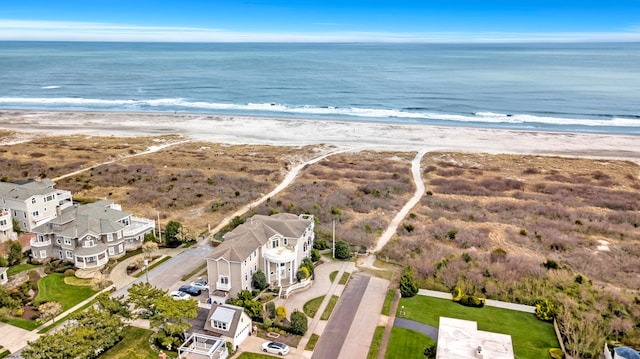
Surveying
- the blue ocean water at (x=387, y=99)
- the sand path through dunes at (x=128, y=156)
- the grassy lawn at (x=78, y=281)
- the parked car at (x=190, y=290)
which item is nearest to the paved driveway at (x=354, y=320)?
the parked car at (x=190, y=290)

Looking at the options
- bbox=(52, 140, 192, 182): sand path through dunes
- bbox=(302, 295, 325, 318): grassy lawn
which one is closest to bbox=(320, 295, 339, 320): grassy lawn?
bbox=(302, 295, 325, 318): grassy lawn

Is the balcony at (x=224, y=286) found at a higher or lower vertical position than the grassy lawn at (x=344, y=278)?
higher

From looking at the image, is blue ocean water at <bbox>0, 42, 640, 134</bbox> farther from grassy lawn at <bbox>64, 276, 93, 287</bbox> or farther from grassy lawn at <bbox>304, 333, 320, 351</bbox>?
grassy lawn at <bbox>304, 333, 320, 351</bbox>

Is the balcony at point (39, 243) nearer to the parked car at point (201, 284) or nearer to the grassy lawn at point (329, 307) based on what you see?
the parked car at point (201, 284)

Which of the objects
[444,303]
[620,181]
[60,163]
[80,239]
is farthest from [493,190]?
[60,163]

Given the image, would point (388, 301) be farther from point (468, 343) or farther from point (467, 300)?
point (468, 343)

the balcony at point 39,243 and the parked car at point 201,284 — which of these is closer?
the parked car at point 201,284
